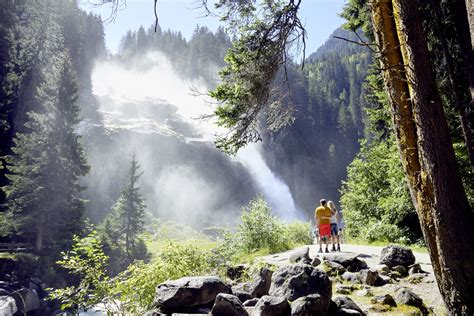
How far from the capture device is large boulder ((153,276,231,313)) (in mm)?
5227

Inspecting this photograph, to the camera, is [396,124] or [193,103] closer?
[396,124]

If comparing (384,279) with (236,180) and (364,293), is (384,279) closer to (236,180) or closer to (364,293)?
(364,293)

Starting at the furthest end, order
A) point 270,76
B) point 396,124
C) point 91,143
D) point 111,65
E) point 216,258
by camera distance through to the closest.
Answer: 1. point 111,65
2. point 91,143
3. point 216,258
4. point 270,76
5. point 396,124

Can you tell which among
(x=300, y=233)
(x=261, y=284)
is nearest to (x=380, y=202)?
(x=300, y=233)

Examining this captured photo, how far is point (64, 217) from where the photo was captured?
2667 cm

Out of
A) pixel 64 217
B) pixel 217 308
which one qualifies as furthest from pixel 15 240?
pixel 217 308

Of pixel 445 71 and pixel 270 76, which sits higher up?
pixel 445 71

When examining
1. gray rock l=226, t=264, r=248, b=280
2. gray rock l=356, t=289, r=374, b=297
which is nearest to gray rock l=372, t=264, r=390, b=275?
gray rock l=356, t=289, r=374, b=297

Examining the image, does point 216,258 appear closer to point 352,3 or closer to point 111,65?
point 352,3

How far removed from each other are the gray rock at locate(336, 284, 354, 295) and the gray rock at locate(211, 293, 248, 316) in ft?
7.03

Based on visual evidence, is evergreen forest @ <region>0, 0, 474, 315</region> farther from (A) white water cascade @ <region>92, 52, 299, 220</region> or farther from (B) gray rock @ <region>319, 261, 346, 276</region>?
(A) white water cascade @ <region>92, 52, 299, 220</region>

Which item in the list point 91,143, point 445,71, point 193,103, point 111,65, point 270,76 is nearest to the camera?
point 270,76

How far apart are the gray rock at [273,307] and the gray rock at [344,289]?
1895 millimetres

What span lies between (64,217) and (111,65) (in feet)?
278
